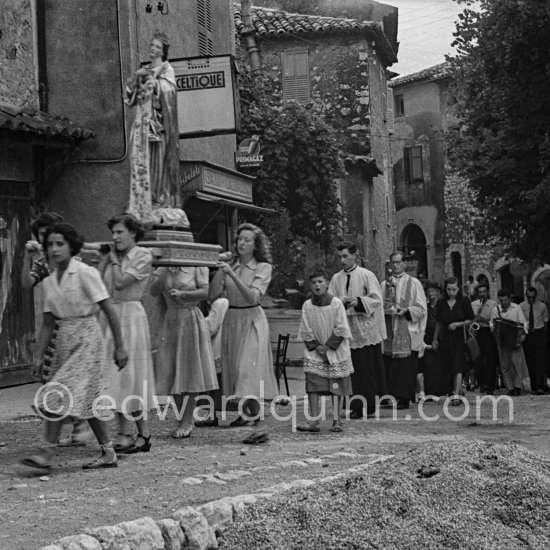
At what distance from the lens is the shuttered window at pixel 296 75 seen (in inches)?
1383

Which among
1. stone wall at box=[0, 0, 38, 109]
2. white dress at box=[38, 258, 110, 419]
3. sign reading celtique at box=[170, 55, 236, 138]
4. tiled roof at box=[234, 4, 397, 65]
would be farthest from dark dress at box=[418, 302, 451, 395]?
tiled roof at box=[234, 4, 397, 65]

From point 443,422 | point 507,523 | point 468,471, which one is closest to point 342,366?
point 443,422

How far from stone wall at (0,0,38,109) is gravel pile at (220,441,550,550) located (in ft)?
32.7

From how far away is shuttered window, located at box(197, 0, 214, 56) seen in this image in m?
22.7

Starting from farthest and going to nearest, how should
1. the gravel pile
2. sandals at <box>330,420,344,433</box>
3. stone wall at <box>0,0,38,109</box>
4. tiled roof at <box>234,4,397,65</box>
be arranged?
tiled roof at <box>234,4,397,65</box>, stone wall at <box>0,0,38,109</box>, sandals at <box>330,420,344,433</box>, the gravel pile

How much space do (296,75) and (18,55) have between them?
1926cm

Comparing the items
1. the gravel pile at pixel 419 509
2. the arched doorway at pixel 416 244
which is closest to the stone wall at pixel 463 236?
the arched doorway at pixel 416 244

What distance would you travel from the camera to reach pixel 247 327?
34.6 ft

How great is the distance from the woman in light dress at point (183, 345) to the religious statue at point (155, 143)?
142 cm

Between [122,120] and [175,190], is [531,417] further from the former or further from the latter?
[122,120]

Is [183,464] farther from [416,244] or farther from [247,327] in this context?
[416,244]

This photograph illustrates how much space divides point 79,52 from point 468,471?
1175 centimetres

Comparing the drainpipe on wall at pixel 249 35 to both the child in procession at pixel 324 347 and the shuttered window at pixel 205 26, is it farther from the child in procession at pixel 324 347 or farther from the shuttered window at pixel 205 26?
the child in procession at pixel 324 347

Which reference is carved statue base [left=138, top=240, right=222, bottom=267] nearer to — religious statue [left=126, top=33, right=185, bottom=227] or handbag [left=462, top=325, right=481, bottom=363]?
religious statue [left=126, top=33, right=185, bottom=227]
